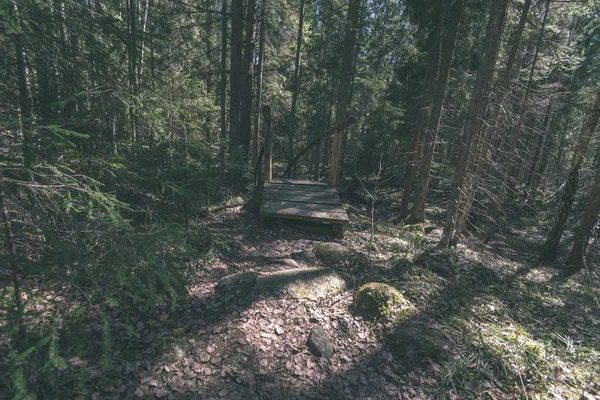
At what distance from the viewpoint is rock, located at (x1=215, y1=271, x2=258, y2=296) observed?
4.24 meters

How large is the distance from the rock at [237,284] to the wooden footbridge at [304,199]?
8.96ft

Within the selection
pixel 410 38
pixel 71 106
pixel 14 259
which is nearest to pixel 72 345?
pixel 14 259

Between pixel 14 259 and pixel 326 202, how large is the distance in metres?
6.48

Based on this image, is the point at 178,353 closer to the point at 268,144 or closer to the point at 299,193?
the point at 299,193

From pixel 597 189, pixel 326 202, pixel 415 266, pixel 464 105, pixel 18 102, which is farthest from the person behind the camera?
pixel 464 105

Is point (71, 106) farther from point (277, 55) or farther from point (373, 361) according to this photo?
point (277, 55)

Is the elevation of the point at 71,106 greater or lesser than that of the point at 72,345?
greater

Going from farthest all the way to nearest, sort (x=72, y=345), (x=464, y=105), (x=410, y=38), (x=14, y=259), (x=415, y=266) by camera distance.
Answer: (x=464, y=105) < (x=410, y=38) < (x=415, y=266) < (x=72, y=345) < (x=14, y=259)

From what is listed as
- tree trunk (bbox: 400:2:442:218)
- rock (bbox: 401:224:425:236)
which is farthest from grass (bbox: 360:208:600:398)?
tree trunk (bbox: 400:2:442:218)

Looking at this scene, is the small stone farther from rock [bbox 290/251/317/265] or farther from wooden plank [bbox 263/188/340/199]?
wooden plank [bbox 263/188/340/199]

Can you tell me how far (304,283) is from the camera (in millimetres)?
4582

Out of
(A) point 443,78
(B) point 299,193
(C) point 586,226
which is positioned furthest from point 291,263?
(C) point 586,226

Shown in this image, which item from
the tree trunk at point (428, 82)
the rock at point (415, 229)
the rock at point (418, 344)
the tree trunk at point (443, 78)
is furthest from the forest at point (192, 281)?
the tree trunk at point (428, 82)

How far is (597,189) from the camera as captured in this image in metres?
8.79
